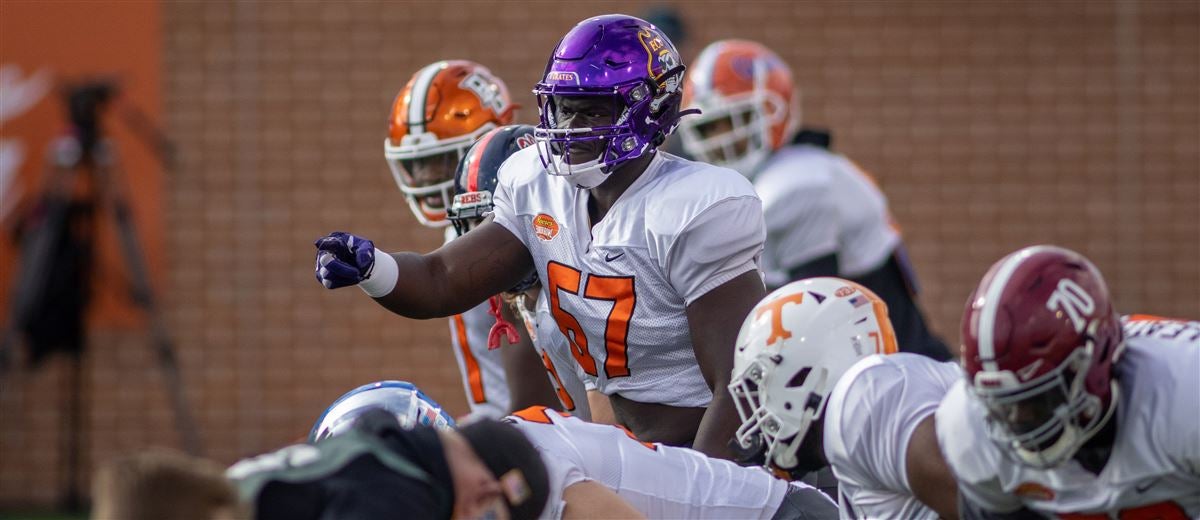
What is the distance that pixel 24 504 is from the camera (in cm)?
754

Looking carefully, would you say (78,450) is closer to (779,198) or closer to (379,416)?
(779,198)

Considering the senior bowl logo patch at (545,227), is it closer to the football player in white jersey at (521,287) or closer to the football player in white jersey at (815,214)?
the football player in white jersey at (521,287)

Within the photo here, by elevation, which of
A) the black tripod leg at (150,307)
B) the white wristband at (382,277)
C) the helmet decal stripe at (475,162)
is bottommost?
the black tripod leg at (150,307)

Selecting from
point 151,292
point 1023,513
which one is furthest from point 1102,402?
point 151,292

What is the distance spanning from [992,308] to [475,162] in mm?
1558

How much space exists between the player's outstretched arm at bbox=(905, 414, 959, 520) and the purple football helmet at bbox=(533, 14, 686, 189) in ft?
3.26

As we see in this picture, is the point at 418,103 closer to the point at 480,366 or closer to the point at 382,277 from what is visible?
the point at 480,366

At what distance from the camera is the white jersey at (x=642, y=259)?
3.09 metres

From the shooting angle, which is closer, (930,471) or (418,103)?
(930,471)

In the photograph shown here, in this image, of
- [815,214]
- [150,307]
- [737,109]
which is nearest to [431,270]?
[815,214]

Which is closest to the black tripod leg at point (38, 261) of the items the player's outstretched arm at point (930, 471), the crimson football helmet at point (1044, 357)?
the player's outstretched arm at point (930, 471)

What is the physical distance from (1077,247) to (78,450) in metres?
5.00

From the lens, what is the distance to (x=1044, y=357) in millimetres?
2275

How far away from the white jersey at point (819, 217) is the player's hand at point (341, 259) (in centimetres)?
233
